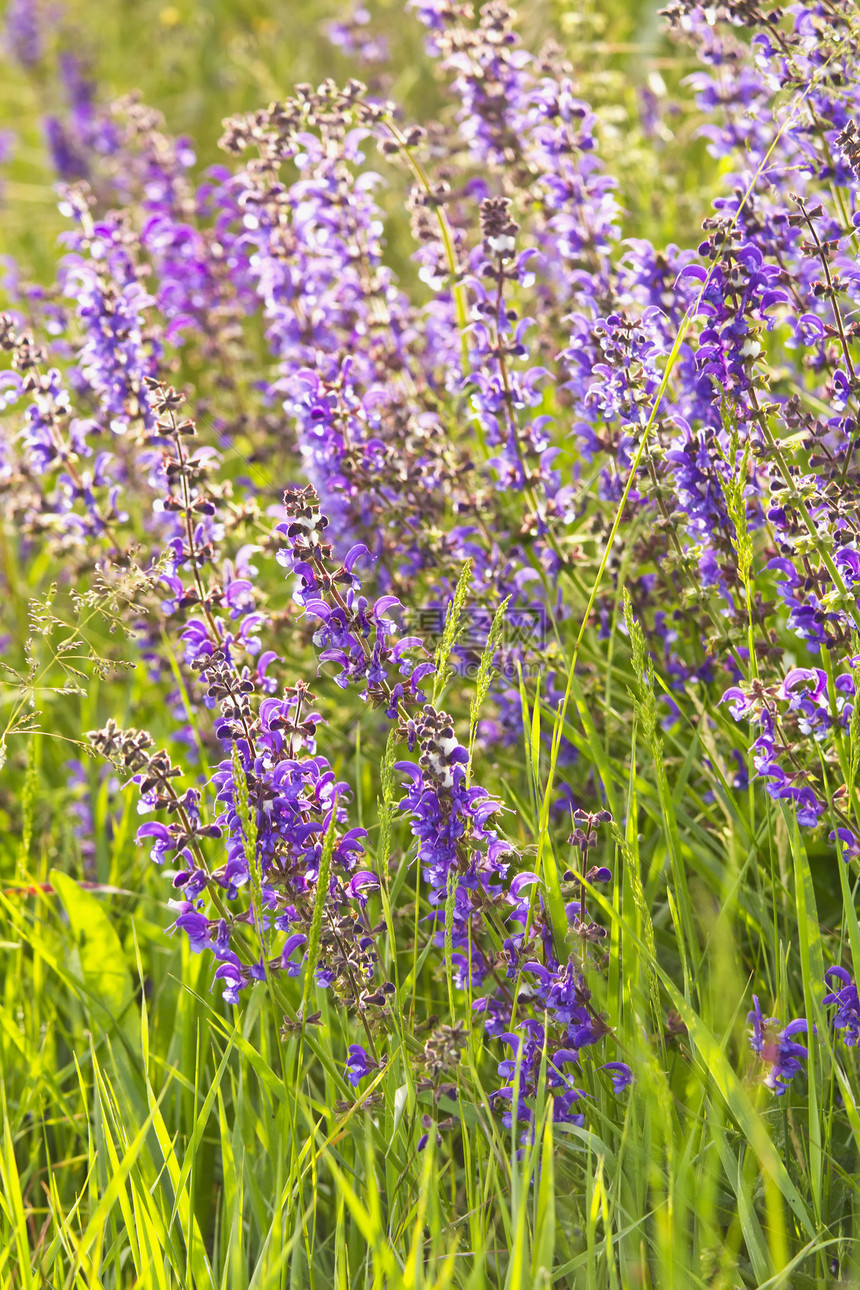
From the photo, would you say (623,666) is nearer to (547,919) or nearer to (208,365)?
(547,919)

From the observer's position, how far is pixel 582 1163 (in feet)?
6.97

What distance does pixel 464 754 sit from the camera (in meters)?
1.98

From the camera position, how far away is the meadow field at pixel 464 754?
197 centimetres

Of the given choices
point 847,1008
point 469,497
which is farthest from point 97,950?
point 847,1008

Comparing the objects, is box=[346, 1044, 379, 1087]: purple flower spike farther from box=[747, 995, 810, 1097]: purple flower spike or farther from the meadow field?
box=[747, 995, 810, 1097]: purple flower spike

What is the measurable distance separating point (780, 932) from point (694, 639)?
828 millimetres

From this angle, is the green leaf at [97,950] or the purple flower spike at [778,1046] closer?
the purple flower spike at [778,1046]

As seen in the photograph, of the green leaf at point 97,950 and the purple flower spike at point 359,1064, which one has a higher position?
the green leaf at point 97,950

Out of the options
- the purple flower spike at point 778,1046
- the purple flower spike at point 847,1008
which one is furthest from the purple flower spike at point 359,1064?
the purple flower spike at point 847,1008

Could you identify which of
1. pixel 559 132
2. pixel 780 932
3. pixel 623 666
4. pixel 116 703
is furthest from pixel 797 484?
pixel 116 703

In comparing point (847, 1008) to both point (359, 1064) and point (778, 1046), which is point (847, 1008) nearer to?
point (778, 1046)

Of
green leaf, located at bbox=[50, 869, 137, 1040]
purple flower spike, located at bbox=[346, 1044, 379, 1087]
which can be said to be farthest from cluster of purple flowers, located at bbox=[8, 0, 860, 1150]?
green leaf, located at bbox=[50, 869, 137, 1040]

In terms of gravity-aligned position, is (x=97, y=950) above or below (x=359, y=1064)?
above

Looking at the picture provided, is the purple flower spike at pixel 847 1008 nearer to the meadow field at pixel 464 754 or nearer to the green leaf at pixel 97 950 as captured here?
the meadow field at pixel 464 754
